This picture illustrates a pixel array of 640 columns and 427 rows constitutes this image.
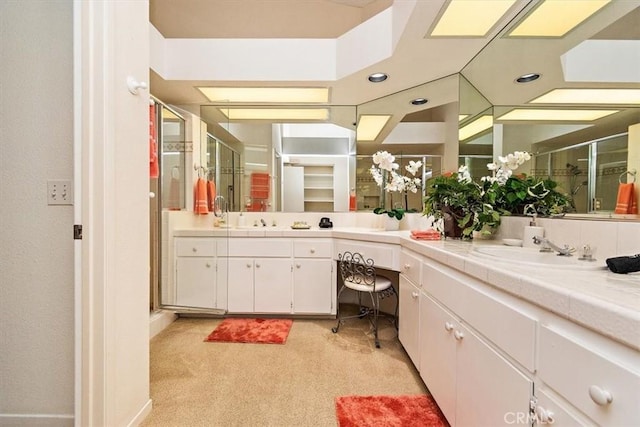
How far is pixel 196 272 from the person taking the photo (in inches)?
99.7

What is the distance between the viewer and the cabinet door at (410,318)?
1620 mm

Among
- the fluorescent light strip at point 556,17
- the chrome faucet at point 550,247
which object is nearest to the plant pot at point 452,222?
the chrome faucet at point 550,247

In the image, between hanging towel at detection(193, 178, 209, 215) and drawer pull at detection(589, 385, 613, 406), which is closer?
drawer pull at detection(589, 385, 613, 406)

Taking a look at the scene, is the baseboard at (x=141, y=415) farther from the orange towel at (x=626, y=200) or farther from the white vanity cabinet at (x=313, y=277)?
the orange towel at (x=626, y=200)

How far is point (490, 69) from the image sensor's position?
188 centimetres

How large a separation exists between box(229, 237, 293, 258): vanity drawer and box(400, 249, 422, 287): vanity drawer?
1.06 meters

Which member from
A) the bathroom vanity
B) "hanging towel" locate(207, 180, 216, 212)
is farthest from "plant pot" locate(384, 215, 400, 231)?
"hanging towel" locate(207, 180, 216, 212)

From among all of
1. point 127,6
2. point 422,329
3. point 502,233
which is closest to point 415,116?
point 502,233

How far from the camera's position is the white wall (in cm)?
118

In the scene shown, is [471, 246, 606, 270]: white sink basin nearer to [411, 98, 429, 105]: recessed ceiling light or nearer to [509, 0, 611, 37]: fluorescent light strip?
[509, 0, 611, 37]: fluorescent light strip

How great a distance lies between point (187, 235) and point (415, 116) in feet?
7.94

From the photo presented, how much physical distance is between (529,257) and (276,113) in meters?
2.61

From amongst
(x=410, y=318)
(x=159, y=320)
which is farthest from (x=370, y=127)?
(x=159, y=320)

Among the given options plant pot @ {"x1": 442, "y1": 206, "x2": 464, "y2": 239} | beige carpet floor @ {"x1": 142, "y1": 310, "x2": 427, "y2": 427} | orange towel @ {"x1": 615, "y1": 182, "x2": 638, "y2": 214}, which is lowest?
beige carpet floor @ {"x1": 142, "y1": 310, "x2": 427, "y2": 427}
